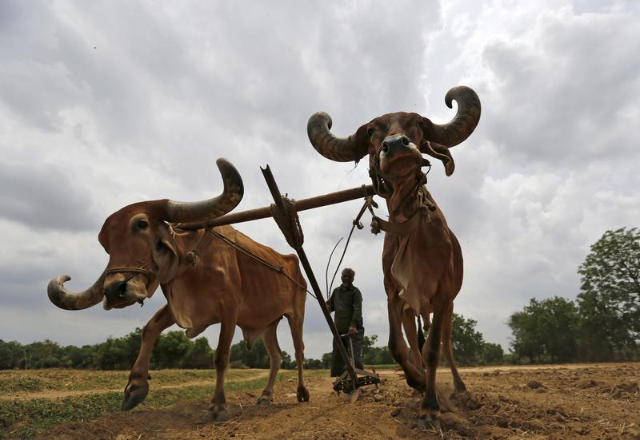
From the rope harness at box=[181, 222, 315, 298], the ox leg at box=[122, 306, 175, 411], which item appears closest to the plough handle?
the rope harness at box=[181, 222, 315, 298]

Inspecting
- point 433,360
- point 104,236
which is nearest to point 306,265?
point 433,360

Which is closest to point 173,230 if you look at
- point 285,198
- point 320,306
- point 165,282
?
point 165,282

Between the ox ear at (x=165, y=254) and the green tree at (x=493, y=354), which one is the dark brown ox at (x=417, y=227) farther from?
the green tree at (x=493, y=354)

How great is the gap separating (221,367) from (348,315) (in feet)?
11.5

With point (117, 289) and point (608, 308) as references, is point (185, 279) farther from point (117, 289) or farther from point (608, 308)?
point (608, 308)

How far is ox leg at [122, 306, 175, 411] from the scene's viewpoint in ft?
16.2

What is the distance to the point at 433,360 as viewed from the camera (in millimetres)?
4402

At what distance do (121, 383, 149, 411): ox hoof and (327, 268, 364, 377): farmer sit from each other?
3.75m

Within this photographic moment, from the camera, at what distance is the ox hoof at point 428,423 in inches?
157

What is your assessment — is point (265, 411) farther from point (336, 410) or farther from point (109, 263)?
point (109, 263)

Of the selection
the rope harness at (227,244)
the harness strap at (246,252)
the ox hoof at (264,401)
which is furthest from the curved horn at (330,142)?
the ox hoof at (264,401)

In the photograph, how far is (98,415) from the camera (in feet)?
17.1

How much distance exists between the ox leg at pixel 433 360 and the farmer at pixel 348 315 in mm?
3466

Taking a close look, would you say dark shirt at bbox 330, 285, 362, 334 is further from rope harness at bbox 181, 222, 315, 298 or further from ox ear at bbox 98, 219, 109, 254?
ox ear at bbox 98, 219, 109, 254
